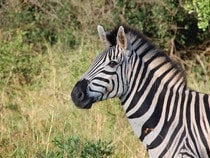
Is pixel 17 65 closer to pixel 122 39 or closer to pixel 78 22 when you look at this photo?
pixel 78 22

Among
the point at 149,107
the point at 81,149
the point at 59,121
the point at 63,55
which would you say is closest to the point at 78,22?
the point at 63,55

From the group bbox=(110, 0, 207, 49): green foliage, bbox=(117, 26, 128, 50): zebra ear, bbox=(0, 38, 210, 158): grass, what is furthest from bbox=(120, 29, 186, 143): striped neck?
bbox=(110, 0, 207, 49): green foliage

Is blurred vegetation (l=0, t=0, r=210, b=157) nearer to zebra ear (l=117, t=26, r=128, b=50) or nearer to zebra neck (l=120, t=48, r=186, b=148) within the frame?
zebra neck (l=120, t=48, r=186, b=148)

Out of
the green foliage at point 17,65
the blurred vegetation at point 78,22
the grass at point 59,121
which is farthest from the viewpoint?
Result: the blurred vegetation at point 78,22

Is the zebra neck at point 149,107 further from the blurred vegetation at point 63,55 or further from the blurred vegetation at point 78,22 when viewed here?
the blurred vegetation at point 78,22

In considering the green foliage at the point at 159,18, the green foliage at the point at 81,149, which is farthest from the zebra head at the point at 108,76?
the green foliage at the point at 159,18

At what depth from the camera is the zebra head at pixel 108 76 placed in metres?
6.72

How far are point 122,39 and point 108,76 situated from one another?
38cm

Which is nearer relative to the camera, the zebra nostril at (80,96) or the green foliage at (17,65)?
the zebra nostril at (80,96)

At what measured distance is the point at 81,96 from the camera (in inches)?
263

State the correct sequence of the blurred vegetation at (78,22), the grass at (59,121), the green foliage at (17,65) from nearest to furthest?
the grass at (59,121) < the green foliage at (17,65) < the blurred vegetation at (78,22)

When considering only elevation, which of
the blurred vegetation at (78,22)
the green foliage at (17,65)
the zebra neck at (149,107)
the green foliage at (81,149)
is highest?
the blurred vegetation at (78,22)

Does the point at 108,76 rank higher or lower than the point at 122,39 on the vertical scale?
lower

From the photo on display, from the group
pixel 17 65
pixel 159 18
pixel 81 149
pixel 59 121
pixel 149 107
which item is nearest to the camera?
pixel 149 107
